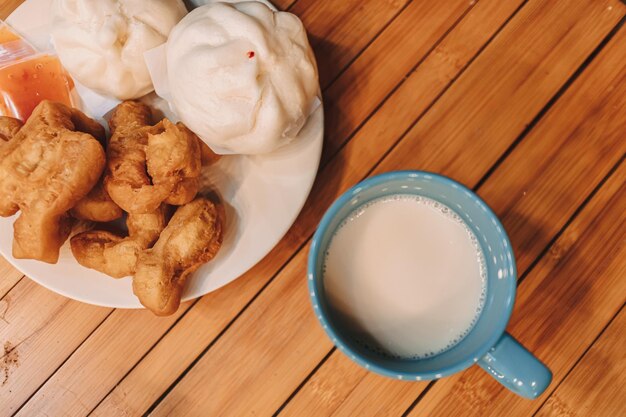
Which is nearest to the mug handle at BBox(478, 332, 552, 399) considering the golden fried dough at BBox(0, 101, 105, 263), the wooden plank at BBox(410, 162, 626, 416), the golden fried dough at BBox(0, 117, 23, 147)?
the wooden plank at BBox(410, 162, 626, 416)

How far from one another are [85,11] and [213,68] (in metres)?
0.22

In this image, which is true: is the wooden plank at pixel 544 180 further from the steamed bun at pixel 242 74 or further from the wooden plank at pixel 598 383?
the steamed bun at pixel 242 74

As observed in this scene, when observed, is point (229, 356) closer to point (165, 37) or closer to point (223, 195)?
point (223, 195)

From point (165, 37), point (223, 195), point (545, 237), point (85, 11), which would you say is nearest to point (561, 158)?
point (545, 237)

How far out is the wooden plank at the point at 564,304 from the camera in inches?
35.4

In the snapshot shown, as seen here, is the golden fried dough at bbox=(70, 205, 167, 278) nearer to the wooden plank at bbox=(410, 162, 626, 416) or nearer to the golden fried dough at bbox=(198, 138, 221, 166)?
the golden fried dough at bbox=(198, 138, 221, 166)

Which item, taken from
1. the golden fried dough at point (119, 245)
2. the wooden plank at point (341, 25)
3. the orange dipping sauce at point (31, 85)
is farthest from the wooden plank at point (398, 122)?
the orange dipping sauce at point (31, 85)

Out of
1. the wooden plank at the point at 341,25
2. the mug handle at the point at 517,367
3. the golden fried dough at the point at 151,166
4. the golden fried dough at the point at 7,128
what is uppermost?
the wooden plank at the point at 341,25

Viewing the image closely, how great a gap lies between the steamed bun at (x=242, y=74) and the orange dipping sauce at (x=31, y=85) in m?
0.23

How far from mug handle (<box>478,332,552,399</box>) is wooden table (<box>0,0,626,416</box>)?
0.25 meters

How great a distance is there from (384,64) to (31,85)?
1.96 ft

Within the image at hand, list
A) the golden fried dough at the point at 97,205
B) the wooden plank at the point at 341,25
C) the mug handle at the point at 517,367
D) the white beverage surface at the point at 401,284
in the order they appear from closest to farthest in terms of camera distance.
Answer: the mug handle at the point at 517,367 < the white beverage surface at the point at 401,284 < the golden fried dough at the point at 97,205 < the wooden plank at the point at 341,25

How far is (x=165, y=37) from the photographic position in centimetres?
88

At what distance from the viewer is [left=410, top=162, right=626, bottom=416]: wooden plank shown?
2.95 feet
